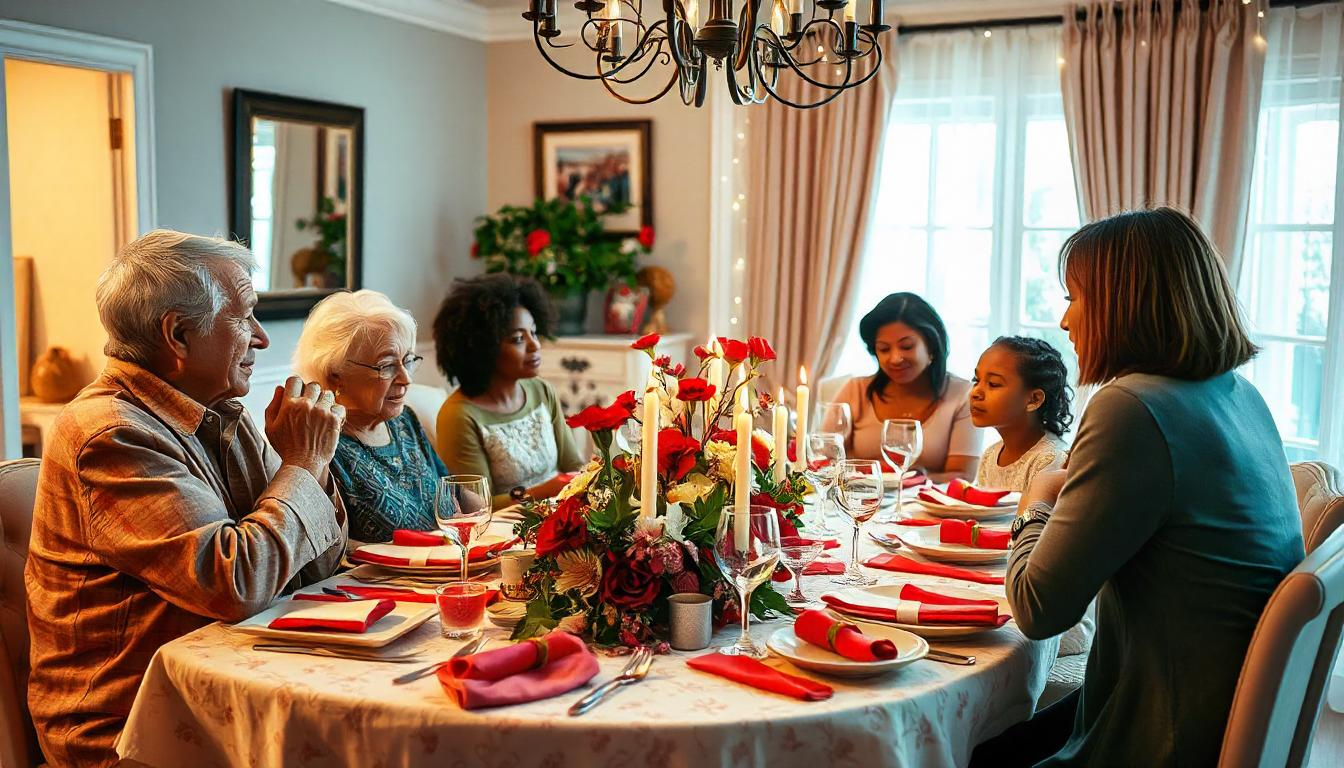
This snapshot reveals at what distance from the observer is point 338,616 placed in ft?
5.64

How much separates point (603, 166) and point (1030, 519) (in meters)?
3.84

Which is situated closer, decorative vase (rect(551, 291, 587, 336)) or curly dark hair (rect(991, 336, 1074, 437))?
curly dark hair (rect(991, 336, 1074, 437))

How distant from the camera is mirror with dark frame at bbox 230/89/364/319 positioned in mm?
4254

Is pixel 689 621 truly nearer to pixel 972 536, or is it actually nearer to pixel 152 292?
pixel 972 536

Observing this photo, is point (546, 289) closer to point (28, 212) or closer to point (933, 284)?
point (933, 284)

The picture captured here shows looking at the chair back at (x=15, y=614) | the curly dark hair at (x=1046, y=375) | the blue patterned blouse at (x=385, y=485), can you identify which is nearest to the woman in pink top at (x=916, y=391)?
the curly dark hair at (x=1046, y=375)

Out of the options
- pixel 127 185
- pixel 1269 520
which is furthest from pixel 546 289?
→ pixel 1269 520

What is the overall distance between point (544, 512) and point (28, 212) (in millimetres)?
3422

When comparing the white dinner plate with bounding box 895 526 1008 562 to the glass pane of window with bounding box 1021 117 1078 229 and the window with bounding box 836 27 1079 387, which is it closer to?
the window with bounding box 836 27 1079 387

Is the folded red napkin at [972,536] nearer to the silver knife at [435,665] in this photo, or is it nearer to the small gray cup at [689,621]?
the small gray cup at [689,621]

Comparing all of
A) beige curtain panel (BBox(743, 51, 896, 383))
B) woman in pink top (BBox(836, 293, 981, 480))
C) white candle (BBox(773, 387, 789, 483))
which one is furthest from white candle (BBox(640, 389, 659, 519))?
beige curtain panel (BBox(743, 51, 896, 383))

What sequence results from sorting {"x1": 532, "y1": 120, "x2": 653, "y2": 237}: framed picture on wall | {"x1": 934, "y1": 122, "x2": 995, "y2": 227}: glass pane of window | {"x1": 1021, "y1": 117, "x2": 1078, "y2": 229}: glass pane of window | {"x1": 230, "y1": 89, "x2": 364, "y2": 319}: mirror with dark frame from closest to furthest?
1. {"x1": 230, "y1": 89, "x2": 364, "y2": 319}: mirror with dark frame
2. {"x1": 1021, "y1": 117, "x2": 1078, "y2": 229}: glass pane of window
3. {"x1": 934, "y1": 122, "x2": 995, "y2": 227}: glass pane of window
4. {"x1": 532, "y1": 120, "x2": 653, "y2": 237}: framed picture on wall

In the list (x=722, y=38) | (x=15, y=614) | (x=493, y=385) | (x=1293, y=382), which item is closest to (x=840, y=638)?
(x=722, y=38)

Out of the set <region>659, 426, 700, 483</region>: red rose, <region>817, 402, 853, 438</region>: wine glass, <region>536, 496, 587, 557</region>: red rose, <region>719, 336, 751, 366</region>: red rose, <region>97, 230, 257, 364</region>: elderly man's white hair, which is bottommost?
<region>536, 496, 587, 557</region>: red rose
